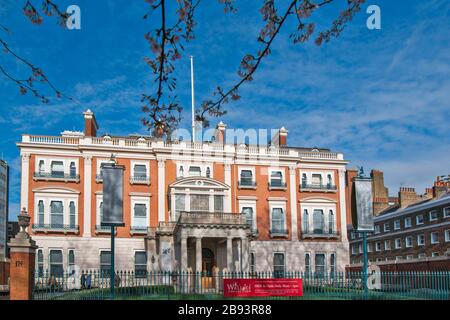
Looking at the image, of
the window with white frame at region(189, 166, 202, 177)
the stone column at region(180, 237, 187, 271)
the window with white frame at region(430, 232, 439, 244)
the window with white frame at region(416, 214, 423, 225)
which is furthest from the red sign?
the window with white frame at region(416, 214, 423, 225)

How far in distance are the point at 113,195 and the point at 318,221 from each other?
90.8 feet

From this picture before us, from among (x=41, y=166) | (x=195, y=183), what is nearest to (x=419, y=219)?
(x=195, y=183)

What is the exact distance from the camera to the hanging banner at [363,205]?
80.8 ft

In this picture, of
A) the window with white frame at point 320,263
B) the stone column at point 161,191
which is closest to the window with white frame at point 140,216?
the stone column at point 161,191

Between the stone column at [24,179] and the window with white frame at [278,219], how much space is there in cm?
1979

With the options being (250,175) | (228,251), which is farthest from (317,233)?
(228,251)

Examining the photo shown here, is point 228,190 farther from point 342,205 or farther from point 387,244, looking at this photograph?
point 387,244

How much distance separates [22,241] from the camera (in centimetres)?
2097

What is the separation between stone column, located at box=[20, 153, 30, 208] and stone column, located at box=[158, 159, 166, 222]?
10050 millimetres

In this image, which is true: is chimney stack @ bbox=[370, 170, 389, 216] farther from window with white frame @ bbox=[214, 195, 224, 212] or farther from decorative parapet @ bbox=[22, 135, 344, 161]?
window with white frame @ bbox=[214, 195, 224, 212]

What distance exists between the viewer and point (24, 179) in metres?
41.6

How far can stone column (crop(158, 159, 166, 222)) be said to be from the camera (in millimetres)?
43312
